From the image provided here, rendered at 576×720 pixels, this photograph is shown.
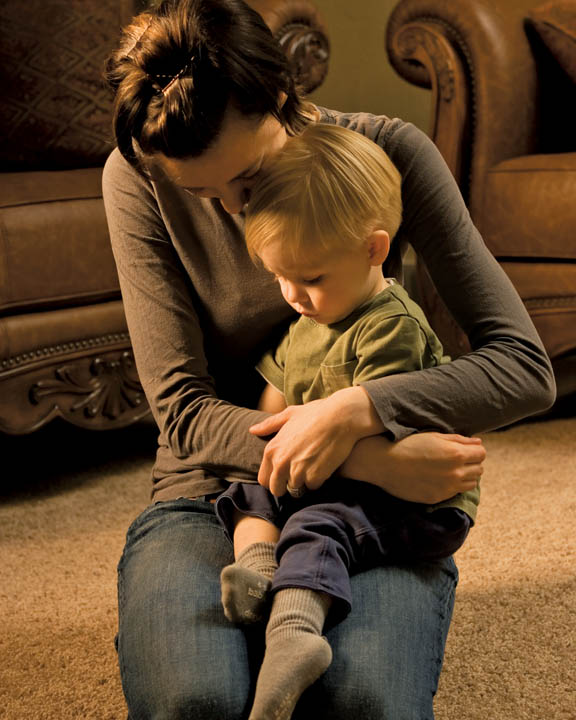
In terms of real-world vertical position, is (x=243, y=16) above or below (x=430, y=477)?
above

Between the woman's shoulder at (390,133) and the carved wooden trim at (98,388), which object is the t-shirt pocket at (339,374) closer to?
the woman's shoulder at (390,133)

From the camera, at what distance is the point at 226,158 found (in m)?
0.92

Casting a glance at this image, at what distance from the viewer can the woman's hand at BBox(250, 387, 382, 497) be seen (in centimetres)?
89

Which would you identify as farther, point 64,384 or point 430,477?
point 64,384

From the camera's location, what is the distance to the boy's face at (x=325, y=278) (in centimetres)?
93

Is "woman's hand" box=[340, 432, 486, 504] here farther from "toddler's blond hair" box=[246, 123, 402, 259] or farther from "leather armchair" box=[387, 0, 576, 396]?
"leather armchair" box=[387, 0, 576, 396]

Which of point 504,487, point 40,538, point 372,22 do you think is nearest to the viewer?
point 40,538

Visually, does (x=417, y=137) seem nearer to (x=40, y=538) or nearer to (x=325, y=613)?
(x=325, y=613)

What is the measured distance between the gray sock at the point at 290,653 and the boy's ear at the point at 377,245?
37cm

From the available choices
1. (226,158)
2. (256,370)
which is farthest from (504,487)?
(226,158)

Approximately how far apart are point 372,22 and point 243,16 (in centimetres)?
228

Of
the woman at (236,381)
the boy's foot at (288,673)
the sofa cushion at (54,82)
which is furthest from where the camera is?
the sofa cushion at (54,82)

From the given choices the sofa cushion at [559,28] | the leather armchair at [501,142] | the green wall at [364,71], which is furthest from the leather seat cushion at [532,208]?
the green wall at [364,71]

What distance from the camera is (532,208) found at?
186 cm
